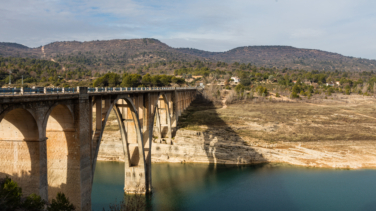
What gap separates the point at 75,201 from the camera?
18312mm

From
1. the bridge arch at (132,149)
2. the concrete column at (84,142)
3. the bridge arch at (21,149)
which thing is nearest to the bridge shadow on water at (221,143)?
the bridge arch at (132,149)

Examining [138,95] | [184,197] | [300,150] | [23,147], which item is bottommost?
[184,197]

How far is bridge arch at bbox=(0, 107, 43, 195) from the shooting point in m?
14.1

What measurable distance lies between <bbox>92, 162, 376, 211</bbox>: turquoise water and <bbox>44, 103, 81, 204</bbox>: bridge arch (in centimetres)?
1068

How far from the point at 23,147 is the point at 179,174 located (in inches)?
1064

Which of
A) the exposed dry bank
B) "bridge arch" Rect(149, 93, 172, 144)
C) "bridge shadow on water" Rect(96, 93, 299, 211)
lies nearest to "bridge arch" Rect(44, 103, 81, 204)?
"bridge shadow on water" Rect(96, 93, 299, 211)

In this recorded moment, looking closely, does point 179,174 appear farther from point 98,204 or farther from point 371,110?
point 371,110

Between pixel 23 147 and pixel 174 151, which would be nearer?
pixel 23 147

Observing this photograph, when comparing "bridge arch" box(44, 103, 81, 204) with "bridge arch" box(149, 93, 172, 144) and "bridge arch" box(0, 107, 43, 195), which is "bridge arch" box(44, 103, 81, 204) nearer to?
"bridge arch" box(0, 107, 43, 195)

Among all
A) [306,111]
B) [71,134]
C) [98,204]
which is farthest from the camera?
[306,111]

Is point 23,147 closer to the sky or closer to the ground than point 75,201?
closer to the sky

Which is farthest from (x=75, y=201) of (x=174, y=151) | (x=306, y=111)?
(x=306, y=111)

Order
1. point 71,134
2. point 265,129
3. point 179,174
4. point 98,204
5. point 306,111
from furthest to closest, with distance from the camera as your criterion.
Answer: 1. point 306,111
2. point 265,129
3. point 179,174
4. point 98,204
5. point 71,134

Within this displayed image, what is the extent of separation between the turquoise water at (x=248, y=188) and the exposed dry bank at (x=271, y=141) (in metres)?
2.41
